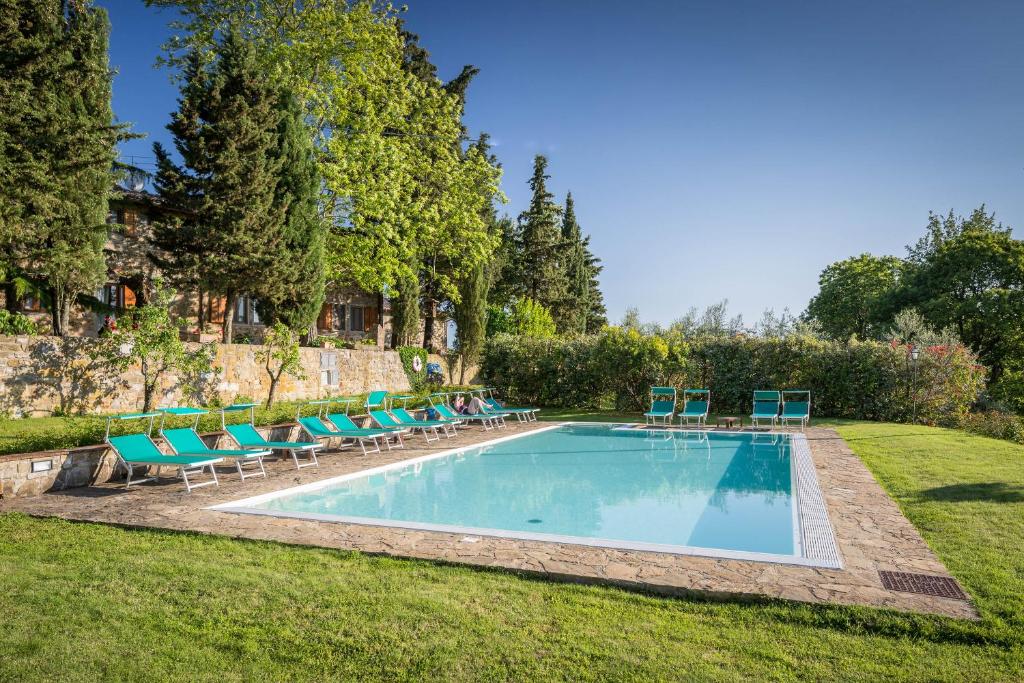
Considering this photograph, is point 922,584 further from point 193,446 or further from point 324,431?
point 324,431

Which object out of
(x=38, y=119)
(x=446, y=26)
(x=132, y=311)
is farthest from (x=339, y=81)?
(x=132, y=311)

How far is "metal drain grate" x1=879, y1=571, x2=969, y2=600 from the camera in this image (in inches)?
172

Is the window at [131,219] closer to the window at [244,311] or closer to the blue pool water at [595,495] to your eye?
the window at [244,311]

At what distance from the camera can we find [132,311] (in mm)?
14625

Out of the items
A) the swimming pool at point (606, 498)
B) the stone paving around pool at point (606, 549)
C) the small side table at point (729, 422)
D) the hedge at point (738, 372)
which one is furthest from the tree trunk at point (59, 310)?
the small side table at point (729, 422)

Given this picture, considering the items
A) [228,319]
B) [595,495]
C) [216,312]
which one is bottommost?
[595,495]

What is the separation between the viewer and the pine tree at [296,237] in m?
19.0

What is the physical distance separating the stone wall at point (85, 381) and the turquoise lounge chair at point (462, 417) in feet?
16.9

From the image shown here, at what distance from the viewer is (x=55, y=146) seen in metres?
14.7

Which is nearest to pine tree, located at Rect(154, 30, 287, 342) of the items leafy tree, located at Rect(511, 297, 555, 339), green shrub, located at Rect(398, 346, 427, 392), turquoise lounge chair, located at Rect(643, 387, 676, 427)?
green shrub, located at Rect(398, 346, 427, 392)

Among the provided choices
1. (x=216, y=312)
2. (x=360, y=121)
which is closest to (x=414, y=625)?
(x=360, y=121)

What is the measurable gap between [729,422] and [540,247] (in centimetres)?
2120

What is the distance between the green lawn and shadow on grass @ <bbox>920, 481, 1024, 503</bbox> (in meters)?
2.19

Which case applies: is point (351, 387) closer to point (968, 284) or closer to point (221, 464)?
point (221, 464)
